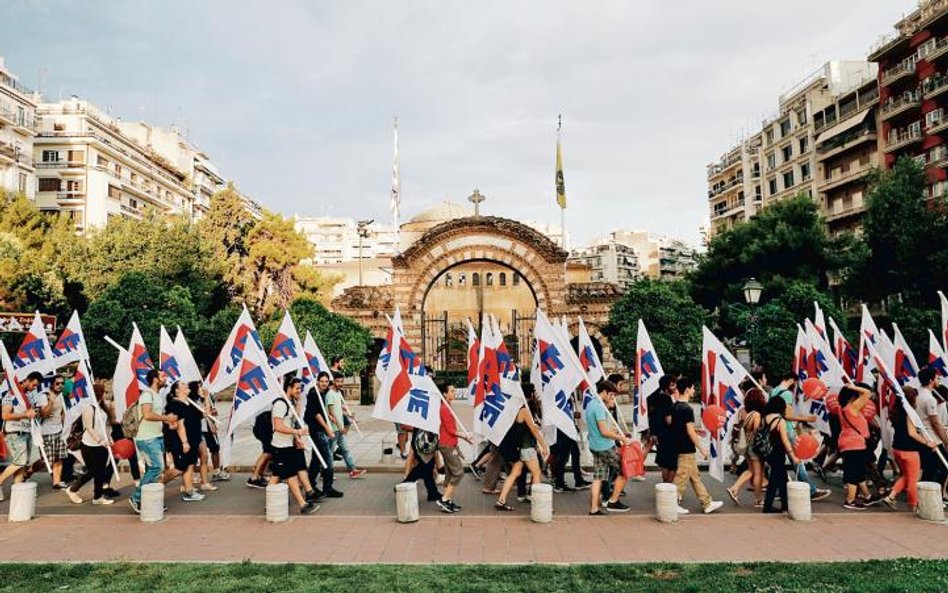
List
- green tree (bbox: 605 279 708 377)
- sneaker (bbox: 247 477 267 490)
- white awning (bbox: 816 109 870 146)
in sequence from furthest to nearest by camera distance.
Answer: white awning (bbox: 816 109 870 146) < green tree (bbox: 605 279 708 377) < sneaker (bbox: 247 477 267 490)

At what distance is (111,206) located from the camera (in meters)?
47.6

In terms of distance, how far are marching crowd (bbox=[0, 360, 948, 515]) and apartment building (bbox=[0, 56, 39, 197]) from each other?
35.2 metres

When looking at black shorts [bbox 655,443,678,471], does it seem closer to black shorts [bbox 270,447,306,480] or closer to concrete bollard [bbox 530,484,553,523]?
concrete bollard [bbox 530,484,553,523]

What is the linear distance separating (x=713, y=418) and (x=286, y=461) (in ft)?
20.7

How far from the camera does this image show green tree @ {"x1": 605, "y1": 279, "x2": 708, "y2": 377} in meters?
21.3

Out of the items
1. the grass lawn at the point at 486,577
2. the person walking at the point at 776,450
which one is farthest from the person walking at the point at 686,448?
the grass lawn at the point at 486,577

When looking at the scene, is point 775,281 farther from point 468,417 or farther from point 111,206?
point 111,206

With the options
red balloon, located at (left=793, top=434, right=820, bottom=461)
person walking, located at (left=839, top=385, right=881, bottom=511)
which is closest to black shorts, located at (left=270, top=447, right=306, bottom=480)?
red balloon, located at (left=793, top=434, right=820, bottom=461)

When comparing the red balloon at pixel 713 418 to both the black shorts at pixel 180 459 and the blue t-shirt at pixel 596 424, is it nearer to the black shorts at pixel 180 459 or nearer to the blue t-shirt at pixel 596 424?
the blue t-shirt at pixel 596 424

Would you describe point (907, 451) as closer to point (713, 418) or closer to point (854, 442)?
point (854, 442)

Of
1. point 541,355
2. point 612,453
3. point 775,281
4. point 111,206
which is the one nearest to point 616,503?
point 612,453

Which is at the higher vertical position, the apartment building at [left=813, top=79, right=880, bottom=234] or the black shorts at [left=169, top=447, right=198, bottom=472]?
the apartment building at [left=813, top=79, right=880, bottom=234]

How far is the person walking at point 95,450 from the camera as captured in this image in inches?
387

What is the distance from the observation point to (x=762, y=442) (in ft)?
30.2
